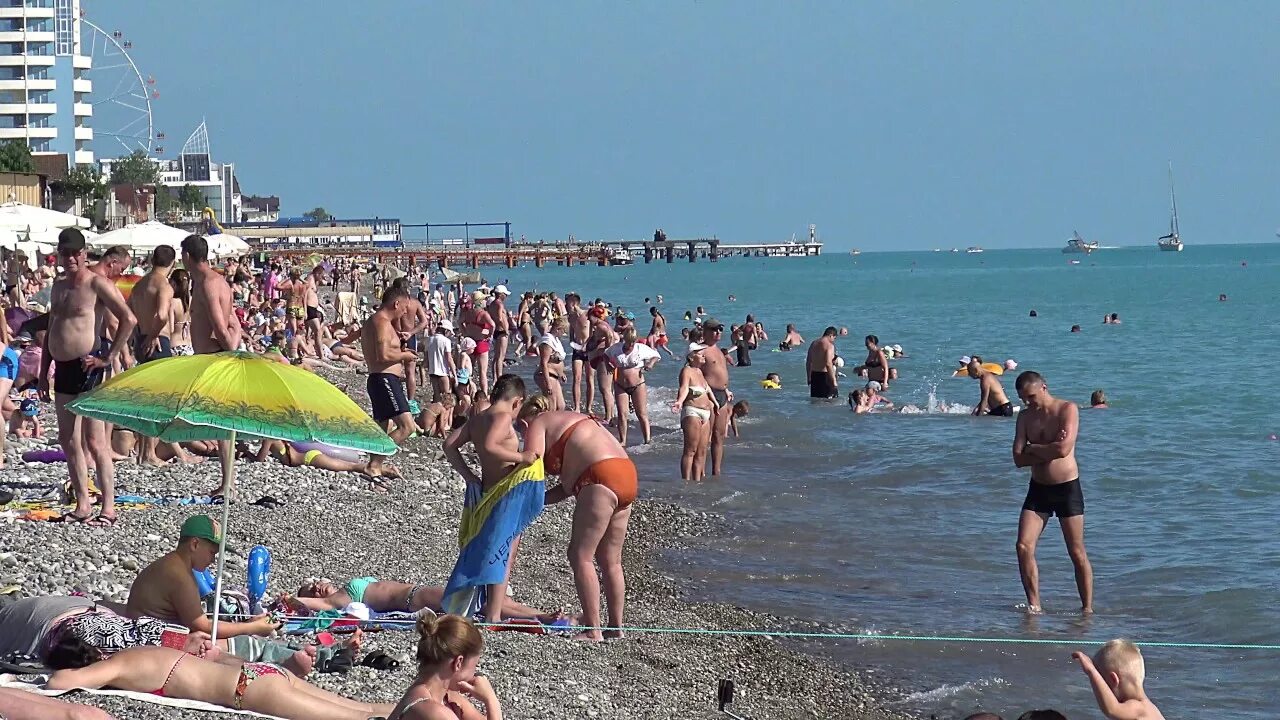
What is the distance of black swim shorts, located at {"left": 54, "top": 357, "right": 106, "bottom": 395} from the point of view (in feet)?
28.0

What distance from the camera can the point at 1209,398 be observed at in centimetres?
2866

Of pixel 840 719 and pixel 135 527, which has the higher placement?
pixel 135 527

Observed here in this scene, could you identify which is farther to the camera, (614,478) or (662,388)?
(662,388)

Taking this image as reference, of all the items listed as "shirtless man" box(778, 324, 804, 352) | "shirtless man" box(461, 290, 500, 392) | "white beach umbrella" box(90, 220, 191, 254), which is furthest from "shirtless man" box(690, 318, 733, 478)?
"shirtless man" box(778, 324, 804, 352)

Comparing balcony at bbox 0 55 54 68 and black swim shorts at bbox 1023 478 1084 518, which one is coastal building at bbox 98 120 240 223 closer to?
balcony at bbox 0 55 54 68

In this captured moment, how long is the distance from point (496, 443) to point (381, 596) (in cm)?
124

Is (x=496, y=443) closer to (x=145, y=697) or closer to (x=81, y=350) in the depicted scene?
(x=145, y=697)

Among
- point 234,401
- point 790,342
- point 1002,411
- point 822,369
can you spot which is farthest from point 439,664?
point 790,342

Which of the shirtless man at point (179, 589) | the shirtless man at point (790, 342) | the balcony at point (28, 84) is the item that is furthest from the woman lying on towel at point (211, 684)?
the balcony at point (28, 84)

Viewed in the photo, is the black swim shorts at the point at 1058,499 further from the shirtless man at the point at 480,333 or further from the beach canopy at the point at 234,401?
the shirtless man at the point at 480,333

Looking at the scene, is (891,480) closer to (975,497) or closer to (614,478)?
(975,497)

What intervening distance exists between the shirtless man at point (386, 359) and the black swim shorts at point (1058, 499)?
5299 mm

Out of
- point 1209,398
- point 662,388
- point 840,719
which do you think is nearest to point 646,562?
point 840,719

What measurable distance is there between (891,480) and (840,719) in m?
8.91
